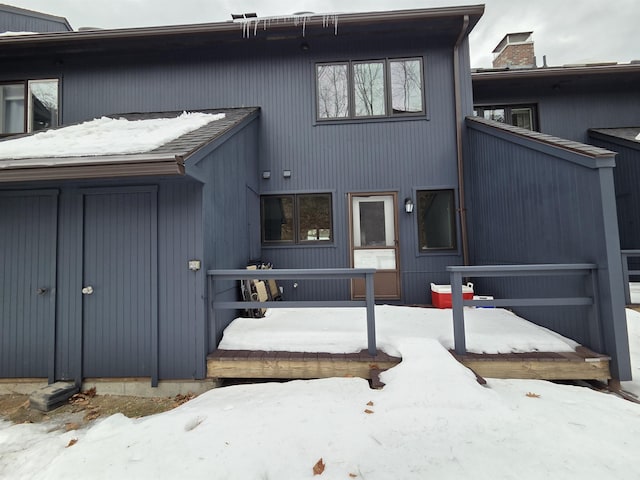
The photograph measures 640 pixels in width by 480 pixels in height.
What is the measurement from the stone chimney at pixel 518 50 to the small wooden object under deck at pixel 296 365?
9981 mm

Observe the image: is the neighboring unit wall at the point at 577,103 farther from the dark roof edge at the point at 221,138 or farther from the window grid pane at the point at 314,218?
the dark roof edge at the point at 221,138

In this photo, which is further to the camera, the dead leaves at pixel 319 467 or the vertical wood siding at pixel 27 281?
the vertical wood siding at pixel 27 281

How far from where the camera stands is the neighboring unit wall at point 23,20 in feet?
24.2

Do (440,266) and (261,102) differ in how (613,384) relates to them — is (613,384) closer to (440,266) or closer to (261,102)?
(440,266)

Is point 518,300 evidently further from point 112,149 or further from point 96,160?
point 112,149

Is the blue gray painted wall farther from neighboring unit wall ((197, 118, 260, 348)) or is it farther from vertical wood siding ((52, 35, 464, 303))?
neighboring unit wall ((197, 118, 260, 348))

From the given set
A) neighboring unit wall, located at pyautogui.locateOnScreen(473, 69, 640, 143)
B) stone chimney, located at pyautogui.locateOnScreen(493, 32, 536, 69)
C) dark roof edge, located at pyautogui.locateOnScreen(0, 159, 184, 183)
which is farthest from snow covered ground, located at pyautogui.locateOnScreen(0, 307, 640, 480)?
stone chimney, located at pyautogui.locateOnScreen(493, 32, 536, 69)

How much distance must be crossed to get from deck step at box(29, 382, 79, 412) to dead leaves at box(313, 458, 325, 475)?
9.27ft

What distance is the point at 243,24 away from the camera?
17.4 ft

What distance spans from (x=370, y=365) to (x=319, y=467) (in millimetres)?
1336

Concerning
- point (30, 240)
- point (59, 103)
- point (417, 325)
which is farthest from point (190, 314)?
point (59, 103)

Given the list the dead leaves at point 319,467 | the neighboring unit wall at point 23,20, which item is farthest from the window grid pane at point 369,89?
the neighboring unit wall at point 23,20

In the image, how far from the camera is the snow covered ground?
1.78 meters

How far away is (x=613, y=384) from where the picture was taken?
2885 millimetres
